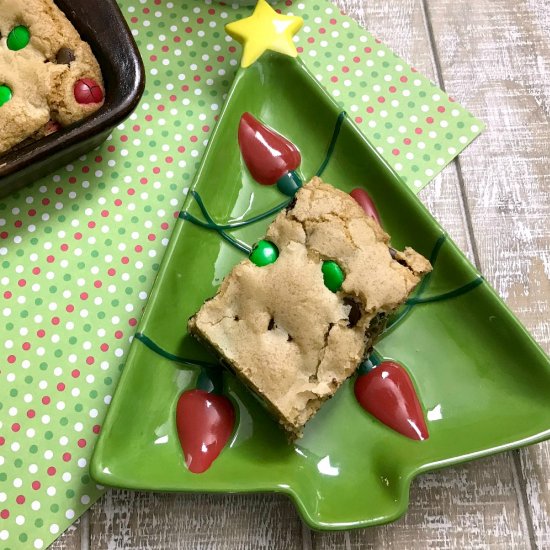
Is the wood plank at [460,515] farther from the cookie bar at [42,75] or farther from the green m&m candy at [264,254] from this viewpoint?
the cookie bar at [42,75]

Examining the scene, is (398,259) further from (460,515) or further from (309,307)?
(460,515)

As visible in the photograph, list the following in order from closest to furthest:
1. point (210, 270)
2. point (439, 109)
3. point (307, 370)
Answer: point (307, 370)
point (210, 270)
point (439, 109)

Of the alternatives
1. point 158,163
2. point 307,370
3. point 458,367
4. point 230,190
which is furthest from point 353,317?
point 158,163

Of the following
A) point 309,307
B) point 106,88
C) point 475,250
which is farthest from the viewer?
point 475,250

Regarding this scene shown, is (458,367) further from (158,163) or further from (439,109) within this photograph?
(158,163)

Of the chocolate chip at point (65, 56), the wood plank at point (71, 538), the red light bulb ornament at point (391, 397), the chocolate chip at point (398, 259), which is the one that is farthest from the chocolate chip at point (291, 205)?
the wood plank at point (71, 538)

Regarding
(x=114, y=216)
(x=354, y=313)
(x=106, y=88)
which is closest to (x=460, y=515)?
(x=354, y=313)
